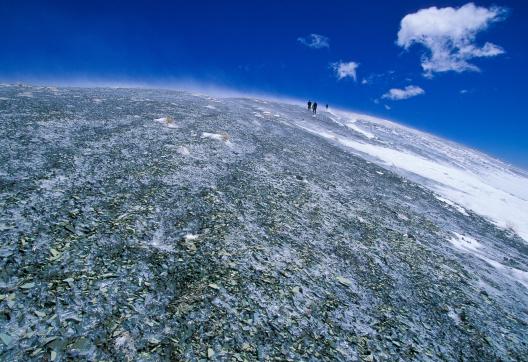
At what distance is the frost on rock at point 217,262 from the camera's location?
7.89 m

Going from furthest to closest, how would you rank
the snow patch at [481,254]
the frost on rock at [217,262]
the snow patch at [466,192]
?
the snow patch at [466,192] < the snow patch at [481,254] < the frost on rock at [217,262]

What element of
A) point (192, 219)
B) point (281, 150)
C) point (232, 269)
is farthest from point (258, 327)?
point (281, 150)

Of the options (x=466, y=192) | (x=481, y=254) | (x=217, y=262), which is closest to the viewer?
(x=217, y=262)

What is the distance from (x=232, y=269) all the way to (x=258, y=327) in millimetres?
2496

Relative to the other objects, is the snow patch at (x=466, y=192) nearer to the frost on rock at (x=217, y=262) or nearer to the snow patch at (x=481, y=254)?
the frost on rock at (x=217, y=262)

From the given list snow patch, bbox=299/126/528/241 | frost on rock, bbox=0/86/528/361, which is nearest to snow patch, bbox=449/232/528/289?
frost on rock, bbox=0/86/528/361

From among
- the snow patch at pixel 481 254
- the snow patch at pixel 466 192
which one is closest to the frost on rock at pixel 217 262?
the snow patch at pixel 481 254

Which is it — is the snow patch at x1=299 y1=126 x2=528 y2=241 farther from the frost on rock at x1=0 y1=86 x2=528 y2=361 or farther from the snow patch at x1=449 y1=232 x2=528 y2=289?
the snow patch at x1=449 y1=232 x2=528 y2=289

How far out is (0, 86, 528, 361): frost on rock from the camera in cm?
789

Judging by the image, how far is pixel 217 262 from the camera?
427 inches

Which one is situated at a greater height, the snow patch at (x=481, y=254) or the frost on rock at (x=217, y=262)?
the frost on rock at (x=217, y=262)

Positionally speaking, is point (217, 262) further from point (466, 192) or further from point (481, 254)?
point (466, 192)

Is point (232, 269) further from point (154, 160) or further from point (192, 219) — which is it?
point (154, 160)

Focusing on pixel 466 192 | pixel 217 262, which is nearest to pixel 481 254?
pixel 217 262
